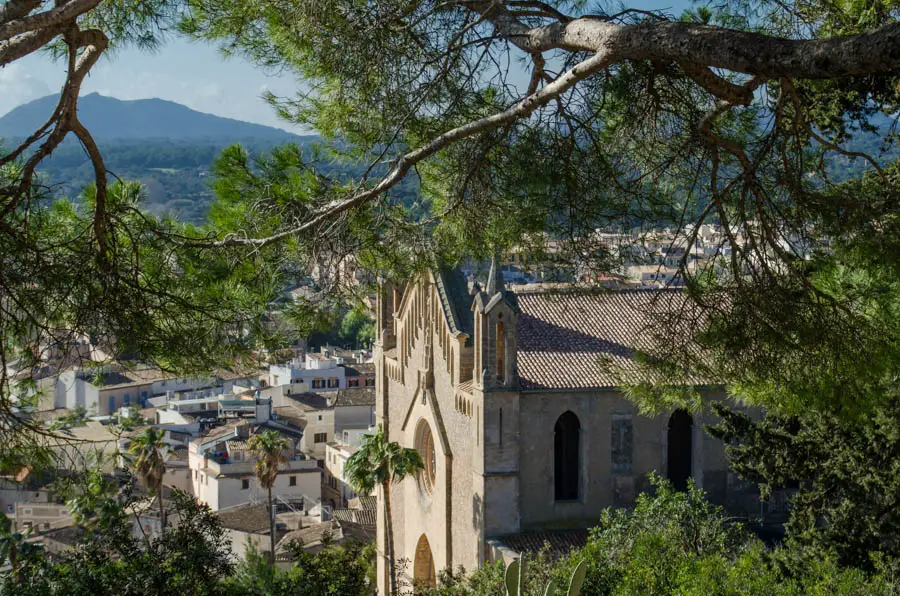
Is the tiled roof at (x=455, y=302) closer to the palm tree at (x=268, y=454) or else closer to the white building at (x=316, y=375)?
the palm tree at (x=268, y=454)

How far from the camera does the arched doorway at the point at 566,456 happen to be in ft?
77.7

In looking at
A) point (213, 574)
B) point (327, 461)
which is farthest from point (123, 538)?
point (327, 461)

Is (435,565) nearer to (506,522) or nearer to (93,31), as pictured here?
(506,522)

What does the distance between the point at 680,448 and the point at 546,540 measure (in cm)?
395

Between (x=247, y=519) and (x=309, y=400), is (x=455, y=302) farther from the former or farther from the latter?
(x=309, y=400)

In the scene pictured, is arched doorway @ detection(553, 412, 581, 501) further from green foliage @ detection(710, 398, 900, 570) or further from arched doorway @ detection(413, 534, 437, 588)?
green foliage @ detection(710, 398, 900, 570)

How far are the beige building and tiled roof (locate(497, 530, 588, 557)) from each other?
55 millimetres

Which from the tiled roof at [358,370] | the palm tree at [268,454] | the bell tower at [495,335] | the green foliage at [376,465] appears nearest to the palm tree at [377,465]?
the green foliage at [376,465]

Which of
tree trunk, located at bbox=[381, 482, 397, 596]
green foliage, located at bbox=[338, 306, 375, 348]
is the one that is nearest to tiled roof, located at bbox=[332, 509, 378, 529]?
tree trunk, located at bbox=[381, 482, 397, 596]

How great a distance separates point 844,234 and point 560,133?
82.1 inches

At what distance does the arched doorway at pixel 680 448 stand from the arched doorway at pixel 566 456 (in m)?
2.16

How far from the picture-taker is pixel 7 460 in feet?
17.6

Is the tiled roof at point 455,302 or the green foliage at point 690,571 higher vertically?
the tiled roof at point 455,302

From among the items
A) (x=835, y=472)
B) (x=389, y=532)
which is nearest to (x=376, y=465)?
(x=389, y=532)
